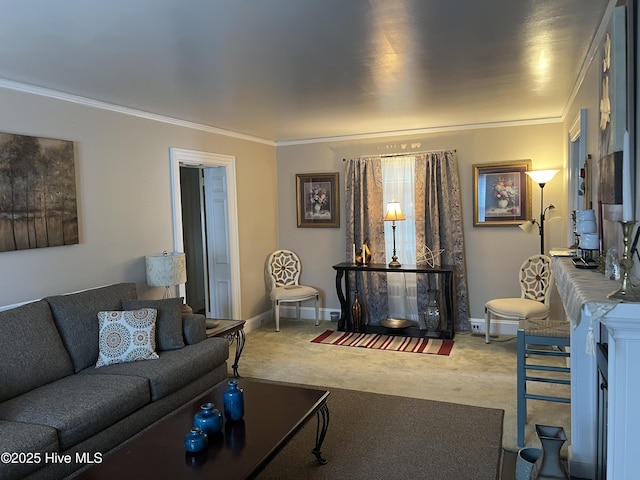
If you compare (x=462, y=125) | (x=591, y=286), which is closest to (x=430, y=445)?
(x=591, y=286)

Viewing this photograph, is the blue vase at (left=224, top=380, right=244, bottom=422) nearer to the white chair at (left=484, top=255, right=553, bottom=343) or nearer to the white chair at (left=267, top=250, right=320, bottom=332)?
the white chair at (left=484, top=255, right=553, bottom=343)

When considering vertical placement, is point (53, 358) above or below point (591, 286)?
below

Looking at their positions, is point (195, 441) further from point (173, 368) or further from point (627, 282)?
point (627, 282)

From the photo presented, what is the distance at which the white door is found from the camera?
5594 mm

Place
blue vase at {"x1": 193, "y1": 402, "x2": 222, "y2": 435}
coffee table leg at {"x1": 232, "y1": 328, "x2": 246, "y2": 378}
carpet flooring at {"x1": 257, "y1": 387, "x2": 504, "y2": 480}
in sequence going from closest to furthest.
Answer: blue vase at {"x1": 193, "y1": 402, "x2": 222, "y2": 435}, carpet flooring at {"x1": 257, "y1": 387, "x2": 504, "y2": 480}, coffee table leg at {"x1": 232, "y1": 328, "x2": 246, "y2": 378}

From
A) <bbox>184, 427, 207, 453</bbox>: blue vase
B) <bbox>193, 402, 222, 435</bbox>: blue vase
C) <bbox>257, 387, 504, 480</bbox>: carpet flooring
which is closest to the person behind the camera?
<bbox>184, 427, 207, 453</bbox>: blue vase

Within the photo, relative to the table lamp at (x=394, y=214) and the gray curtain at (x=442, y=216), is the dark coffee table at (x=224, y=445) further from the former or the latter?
the gray curtain at (x=442, y=216)

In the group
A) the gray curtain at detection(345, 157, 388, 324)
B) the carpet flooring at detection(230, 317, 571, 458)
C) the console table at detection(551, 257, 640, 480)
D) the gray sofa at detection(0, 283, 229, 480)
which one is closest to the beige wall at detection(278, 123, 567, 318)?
the gray curtain at detection(345, 157, 388, 324)

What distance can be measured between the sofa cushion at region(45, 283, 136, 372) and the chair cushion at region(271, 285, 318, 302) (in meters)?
2.49

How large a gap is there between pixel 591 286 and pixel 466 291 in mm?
3921

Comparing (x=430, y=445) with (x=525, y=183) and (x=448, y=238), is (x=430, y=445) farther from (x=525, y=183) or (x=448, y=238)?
(x=525, y=183)

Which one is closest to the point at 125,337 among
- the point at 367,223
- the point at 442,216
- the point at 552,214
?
the point at 367,223

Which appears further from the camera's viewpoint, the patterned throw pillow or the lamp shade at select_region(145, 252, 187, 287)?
the lamp shade at select_region(145, 252, 187, 287)

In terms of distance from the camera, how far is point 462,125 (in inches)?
216
